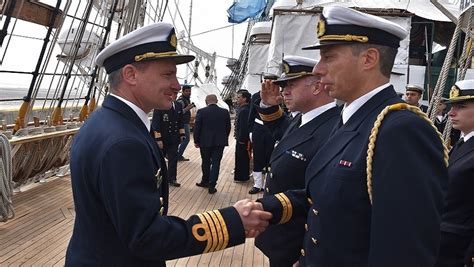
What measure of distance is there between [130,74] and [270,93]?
1732 mm

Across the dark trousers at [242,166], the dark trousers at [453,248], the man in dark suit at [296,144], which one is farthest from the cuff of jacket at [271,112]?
the dark trousers at [242,166]

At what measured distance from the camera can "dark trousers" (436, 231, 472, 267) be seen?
208cm

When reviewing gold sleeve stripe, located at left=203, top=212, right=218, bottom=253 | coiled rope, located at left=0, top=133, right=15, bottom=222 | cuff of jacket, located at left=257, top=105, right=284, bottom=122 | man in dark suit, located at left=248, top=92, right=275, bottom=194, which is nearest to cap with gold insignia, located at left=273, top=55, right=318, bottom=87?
cuff of jacket, located at left=257, top=105, right=284, bottom=122

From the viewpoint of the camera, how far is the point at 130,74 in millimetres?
1501

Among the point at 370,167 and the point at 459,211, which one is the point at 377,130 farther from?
the point at 459,211

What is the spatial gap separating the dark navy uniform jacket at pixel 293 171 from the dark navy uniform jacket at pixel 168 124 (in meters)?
4.14

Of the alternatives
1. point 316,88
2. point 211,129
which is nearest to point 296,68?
point 316,88

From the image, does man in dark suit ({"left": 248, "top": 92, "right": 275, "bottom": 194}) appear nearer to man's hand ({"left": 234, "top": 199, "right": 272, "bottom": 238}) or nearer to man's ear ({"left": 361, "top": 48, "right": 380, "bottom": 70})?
man's hand ({"left": 234, "top": 199, "right": 272, "bottom": 238})

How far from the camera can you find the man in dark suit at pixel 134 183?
128 centimetres

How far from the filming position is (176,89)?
62.7 inches

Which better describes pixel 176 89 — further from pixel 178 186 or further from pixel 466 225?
pixel 178 186

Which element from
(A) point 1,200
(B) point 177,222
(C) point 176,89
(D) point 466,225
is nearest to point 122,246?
(B) point 177,222

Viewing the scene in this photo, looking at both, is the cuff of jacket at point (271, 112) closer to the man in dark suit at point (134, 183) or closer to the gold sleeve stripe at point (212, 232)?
the man in dark suit at point (134, 183)

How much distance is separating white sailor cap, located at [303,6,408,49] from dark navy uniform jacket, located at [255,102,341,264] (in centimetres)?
90
